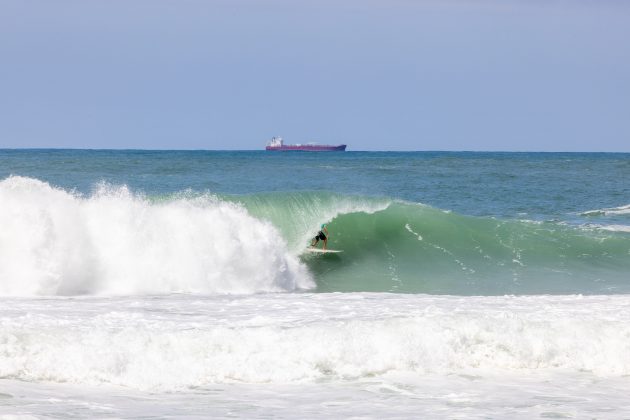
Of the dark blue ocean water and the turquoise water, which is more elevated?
the dark blue ocean water

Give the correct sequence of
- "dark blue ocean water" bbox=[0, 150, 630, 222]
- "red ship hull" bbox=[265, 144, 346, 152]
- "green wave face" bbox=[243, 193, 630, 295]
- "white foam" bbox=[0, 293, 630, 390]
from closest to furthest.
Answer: "white foam" bbox=[0, 293, 630, 390], "green wave face" bbox=[243, 193, 630, 295], "dark blue ocean water" bbox=[0, 150, 630, 222], "red ship hull" bbox=[265, 144, 346, 152]

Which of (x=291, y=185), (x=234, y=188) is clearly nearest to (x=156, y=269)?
(x=234, y=188)

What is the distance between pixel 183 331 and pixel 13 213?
6.10m

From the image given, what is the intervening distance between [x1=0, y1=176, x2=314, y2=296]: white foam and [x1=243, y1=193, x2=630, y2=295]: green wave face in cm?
157

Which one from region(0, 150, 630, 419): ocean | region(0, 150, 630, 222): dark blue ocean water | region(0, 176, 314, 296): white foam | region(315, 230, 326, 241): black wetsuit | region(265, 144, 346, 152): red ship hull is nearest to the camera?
region(0, 150, 630, 419): ocean

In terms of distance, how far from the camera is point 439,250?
2108cm

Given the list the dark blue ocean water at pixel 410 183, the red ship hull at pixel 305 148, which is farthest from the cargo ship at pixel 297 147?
the dark blue ocean water at pixel 410 183

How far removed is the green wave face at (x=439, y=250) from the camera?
57.9 ft

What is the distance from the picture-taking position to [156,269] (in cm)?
1531

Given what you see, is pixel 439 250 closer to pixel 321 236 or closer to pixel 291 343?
pixel 321 236

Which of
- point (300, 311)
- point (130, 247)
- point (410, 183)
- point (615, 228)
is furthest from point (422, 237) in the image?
point (410, 183)

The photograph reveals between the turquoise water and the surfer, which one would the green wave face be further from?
the surfer

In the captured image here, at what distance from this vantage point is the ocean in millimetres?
8477

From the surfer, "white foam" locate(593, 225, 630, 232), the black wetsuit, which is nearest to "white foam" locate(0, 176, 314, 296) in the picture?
the surfer
